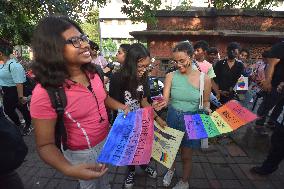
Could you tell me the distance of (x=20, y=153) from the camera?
66.1 inches

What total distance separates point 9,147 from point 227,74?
4335mm

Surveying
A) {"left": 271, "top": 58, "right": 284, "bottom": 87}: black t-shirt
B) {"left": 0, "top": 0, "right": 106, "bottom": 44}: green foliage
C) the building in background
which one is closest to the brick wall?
{"left": 0, "top": 0, "right": 106, "bottom": 44}: green foliage

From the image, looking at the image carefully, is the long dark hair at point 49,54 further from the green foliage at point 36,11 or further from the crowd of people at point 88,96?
the green foliage at point 36,11

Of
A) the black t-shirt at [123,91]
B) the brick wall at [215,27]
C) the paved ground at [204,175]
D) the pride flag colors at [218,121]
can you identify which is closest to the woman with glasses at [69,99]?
the black t-shirt at [123,91]

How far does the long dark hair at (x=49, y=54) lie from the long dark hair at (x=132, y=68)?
1.33 metres

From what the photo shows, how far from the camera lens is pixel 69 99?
71.2 inches

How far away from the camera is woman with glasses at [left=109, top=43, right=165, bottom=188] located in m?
A: 3.05

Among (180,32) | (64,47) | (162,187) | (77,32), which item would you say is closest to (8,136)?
(64,47)

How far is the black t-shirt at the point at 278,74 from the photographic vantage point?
11.1 feet

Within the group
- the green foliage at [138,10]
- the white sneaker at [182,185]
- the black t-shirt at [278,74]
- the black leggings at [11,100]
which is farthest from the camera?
the green foliage at [138,10]

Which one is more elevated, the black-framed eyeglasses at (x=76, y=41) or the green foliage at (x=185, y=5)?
the green foliage at (x=185, y=5)

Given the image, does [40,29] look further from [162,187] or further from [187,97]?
[162,187]

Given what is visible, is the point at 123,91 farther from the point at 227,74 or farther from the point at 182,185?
the point at 227,74

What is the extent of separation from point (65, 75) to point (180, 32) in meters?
8.94
